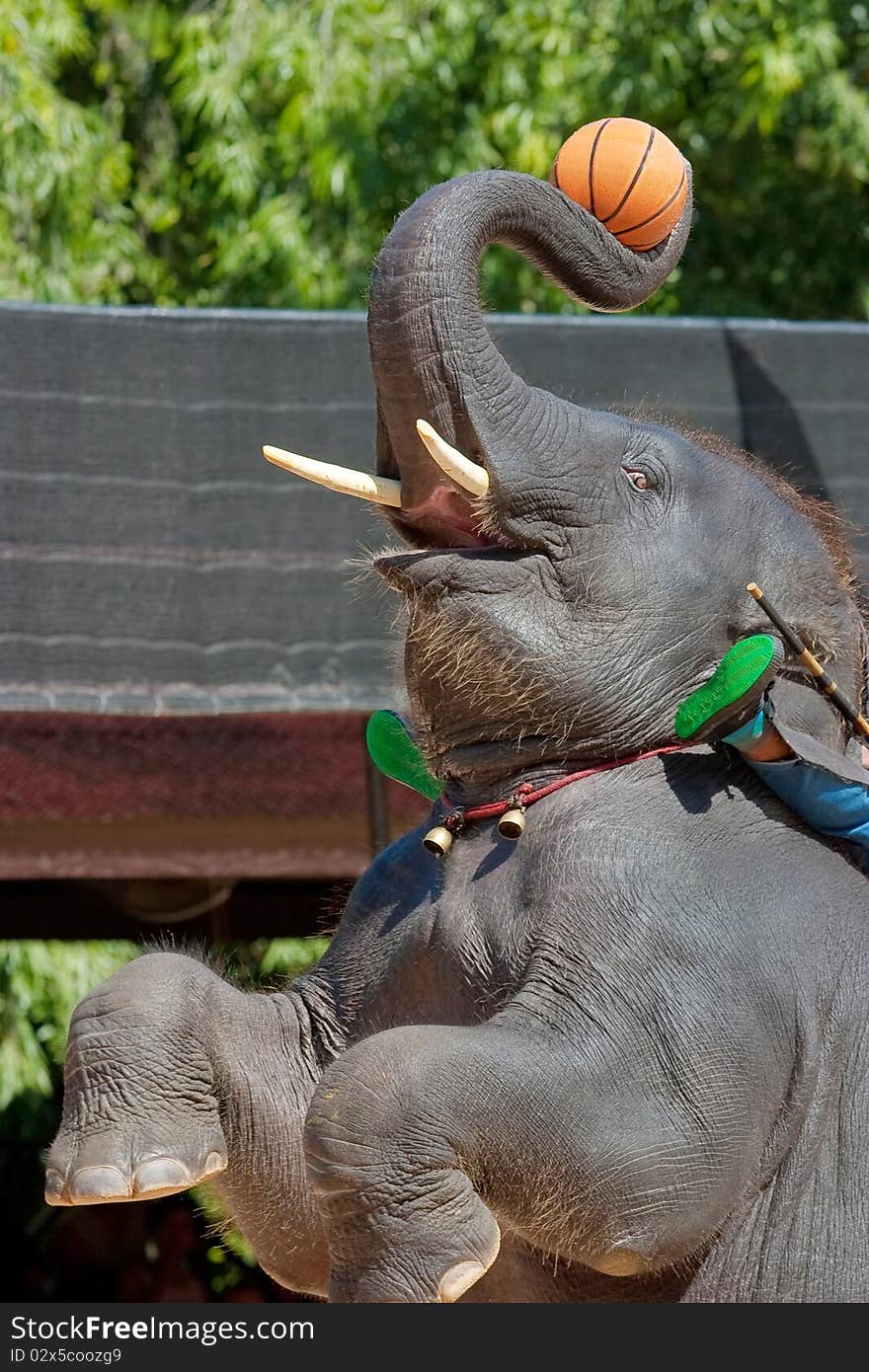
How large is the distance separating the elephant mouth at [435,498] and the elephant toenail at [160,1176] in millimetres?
626

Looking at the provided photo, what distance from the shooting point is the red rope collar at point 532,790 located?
2008mm

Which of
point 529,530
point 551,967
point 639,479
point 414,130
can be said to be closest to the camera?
point 551,967

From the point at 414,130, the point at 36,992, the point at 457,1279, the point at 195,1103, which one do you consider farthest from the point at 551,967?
the point at 414,130

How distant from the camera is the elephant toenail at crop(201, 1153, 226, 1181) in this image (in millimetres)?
2004

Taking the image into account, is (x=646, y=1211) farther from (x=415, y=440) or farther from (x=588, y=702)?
(x=415, y=440)

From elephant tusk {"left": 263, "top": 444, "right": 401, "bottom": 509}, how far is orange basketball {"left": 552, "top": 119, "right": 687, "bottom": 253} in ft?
1.20

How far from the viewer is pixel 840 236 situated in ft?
25.1

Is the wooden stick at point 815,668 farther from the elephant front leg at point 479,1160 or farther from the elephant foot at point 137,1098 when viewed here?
the elephant foot at point 137,1098

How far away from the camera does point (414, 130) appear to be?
750 centimetres

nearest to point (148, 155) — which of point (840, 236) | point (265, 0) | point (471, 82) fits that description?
point (265, 0)

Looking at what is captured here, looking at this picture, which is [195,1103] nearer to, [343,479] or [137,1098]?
[137,1098]

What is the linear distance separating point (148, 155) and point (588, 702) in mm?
7129

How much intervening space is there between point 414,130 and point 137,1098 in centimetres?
607

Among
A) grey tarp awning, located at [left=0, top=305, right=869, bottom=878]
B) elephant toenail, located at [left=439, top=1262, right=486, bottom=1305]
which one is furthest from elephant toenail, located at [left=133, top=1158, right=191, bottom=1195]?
grey tarp awning, located at [left=0, top=305, right=869, bottom=878]
